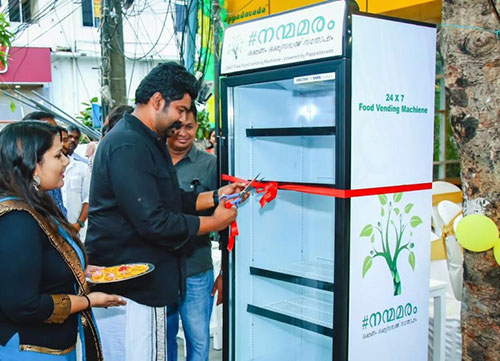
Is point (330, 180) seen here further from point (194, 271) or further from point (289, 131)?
point (194, 271)

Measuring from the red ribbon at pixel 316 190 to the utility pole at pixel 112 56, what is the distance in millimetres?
4005

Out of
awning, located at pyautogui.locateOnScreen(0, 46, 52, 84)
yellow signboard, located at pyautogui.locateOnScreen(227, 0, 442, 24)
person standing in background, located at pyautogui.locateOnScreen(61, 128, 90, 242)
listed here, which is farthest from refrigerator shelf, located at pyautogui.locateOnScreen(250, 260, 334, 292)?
awning, located at pyautogui.locateOnScreen(0, 46, 52, 84)

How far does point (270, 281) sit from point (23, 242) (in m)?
1.47

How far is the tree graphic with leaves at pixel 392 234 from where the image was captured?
89.6 inches

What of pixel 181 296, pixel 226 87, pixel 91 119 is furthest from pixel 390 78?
pixel 91 119

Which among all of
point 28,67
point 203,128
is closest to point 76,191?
point 203,128

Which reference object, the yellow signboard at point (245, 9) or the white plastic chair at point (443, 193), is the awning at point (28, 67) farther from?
the white plastic chair at point (443, 193)

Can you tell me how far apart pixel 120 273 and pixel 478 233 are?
4.73 feet

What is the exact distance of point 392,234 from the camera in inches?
92.5

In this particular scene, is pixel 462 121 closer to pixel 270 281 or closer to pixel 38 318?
pixel 270 281

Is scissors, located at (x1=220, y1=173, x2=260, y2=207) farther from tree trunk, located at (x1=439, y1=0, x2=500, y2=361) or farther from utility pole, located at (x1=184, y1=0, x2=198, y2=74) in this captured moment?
utility pole, located at (x1=184, y1=0, x2=198, y2=74)

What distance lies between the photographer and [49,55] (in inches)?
542

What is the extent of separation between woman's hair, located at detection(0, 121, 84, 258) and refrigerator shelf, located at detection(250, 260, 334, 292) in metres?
1.22

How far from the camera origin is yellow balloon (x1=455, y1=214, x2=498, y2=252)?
1.97 meters
